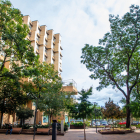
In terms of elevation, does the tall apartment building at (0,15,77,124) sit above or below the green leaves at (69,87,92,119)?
above

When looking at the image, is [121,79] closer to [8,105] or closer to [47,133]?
[47,133]

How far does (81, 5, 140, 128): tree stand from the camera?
76.7 feet

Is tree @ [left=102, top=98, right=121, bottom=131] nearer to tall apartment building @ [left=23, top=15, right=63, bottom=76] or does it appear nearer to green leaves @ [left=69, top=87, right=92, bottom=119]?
green leaves @ [left=69, top=87, right=92, bottom=119]

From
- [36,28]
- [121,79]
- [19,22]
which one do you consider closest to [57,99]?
[19,22]

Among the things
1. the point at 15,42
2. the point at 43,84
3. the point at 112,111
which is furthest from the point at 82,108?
the point at 15,42

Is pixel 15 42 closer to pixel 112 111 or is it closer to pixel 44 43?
pixel 112 111

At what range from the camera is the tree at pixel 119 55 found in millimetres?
23391

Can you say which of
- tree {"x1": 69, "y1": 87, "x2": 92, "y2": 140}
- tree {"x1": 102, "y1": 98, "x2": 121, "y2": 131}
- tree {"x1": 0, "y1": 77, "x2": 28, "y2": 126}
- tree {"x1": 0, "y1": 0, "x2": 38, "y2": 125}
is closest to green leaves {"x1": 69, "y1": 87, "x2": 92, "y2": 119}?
tree {"x1": 69, "y1": 87, "x2": 92, "y2": 140}

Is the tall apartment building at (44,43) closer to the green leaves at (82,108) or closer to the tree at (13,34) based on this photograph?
the green leaves at (82,108)

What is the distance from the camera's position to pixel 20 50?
1555 cm

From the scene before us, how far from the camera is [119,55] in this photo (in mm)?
25609

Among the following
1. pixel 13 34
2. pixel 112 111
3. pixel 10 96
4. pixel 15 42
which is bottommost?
pixel 112 111

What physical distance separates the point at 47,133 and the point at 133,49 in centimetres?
1658

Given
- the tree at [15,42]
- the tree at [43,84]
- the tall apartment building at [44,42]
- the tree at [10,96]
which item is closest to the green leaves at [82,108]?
the tree at [43,84]
